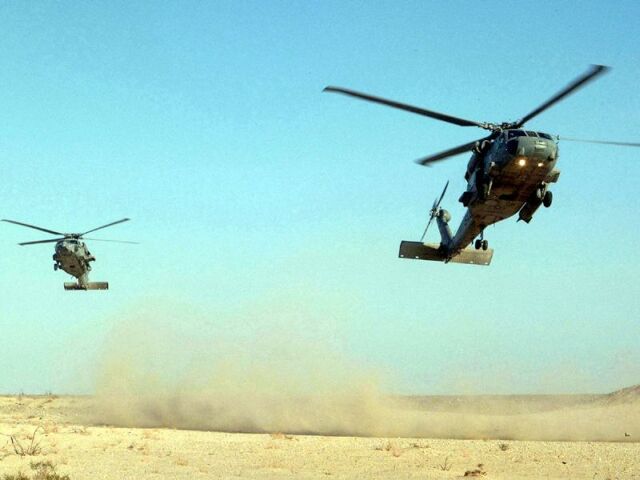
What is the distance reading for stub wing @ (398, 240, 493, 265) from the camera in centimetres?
3084

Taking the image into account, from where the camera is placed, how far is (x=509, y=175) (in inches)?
916

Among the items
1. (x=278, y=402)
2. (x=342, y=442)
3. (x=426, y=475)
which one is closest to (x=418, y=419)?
(x=278, y=402)

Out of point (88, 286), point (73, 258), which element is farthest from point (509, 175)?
point (88, 286)

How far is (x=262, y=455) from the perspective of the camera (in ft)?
82.5

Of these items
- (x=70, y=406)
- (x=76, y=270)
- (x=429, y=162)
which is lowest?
(x=70, y=406)

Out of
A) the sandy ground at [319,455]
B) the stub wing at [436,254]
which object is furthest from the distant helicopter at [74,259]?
the stub wing at [436,254]

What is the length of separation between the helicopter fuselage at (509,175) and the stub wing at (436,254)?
4.35 m

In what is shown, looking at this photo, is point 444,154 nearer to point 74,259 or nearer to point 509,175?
point 509,175

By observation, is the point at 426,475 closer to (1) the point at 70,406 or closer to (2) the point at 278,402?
(2) the point at 278,402

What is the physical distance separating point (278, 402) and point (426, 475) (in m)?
29.6

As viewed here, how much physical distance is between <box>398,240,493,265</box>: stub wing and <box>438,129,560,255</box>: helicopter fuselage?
4.35 metres

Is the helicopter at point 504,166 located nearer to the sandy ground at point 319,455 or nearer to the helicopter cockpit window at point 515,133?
the helicopter cockpit window at point 515,133

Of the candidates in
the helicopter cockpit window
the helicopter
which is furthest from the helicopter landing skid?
the helicopter cockpit window

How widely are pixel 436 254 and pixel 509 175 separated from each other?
27.7 feet
